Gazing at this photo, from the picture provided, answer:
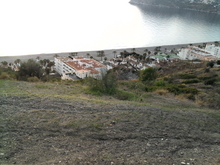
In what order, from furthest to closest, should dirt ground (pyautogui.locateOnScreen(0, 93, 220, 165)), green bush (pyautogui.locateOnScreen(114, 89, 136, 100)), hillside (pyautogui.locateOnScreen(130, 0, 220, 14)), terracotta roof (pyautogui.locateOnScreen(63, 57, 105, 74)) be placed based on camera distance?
hillside (pyautogui.locateOnScreen(130, 0, 220, 14)) → terracotta roof (pyautogui.locateOnScreen(63, 57, 105, 74)) → green bush (pyautogui.locateOnScreen(114, 89, 136, 100)) → dirt ground (pyautogui.locateOnScreen(0, 93, 220, 165))

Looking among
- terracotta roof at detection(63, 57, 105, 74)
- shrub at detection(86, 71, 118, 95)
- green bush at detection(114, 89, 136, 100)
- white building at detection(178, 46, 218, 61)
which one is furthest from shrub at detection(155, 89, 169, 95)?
white building at detection(178, 46, 218, 61)

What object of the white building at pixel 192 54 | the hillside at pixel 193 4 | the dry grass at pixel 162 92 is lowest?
the dry grass at pixel 162 92

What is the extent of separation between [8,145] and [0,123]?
80 cm

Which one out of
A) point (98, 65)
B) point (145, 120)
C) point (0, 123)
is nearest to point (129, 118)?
point (145, 120)

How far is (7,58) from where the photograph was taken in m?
25.0

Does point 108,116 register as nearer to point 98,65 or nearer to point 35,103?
point 35,103

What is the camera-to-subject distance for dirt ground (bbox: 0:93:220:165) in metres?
3.07

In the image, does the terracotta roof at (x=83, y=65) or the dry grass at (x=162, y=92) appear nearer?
→ the dry grass at (x=162, y=92)

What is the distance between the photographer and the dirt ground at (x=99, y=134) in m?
3.07

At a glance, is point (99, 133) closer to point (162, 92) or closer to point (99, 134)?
point (99, 134)

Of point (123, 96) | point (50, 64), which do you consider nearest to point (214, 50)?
point (50, 64)

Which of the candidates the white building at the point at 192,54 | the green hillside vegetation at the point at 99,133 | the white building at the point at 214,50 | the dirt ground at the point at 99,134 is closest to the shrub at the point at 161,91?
the green hillside vegetation at the point at 99,133

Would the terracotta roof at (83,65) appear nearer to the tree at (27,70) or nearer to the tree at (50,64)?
the tree at (50,64)

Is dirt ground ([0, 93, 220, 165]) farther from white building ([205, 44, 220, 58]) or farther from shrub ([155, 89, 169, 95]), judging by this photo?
white building ([205, 44, 220, 58])
